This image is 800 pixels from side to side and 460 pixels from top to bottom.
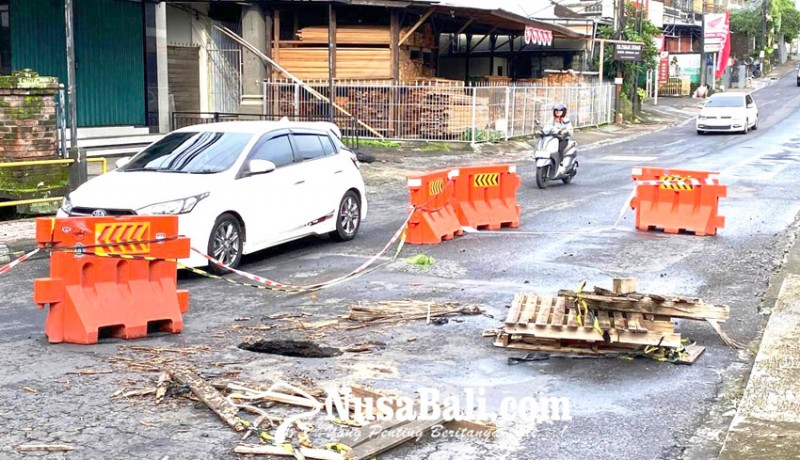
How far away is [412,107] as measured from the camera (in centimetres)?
2833

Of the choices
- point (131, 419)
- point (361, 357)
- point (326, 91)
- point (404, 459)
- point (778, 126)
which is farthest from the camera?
point (778, 126)

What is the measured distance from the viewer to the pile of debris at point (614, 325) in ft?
23.6

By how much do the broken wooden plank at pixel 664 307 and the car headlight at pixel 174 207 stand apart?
179 inches

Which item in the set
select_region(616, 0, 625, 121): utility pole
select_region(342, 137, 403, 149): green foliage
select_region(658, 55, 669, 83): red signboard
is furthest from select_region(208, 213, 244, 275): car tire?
select_region(658, 55, 669, 83): red signboard

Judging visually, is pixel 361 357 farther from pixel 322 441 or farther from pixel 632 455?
pixel 632 455

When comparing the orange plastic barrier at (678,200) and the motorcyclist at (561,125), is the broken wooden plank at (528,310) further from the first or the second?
the motorcyclist at (561,125)

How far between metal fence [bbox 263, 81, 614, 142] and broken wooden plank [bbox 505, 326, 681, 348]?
67.7 feet

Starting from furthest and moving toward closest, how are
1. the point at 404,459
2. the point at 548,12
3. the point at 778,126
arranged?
the point at 548,12, the point at 778,126, the point at 404,459

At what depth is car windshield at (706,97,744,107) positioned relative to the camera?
1419 inches

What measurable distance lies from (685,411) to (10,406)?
427 cm

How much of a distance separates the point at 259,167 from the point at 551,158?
9.40 m

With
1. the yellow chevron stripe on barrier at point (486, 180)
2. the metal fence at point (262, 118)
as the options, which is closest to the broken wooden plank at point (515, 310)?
the yellow chevron stripe on barrier at point (486, 180)

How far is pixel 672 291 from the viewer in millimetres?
9719

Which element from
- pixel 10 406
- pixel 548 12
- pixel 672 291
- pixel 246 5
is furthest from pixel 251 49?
pixel 10 406
